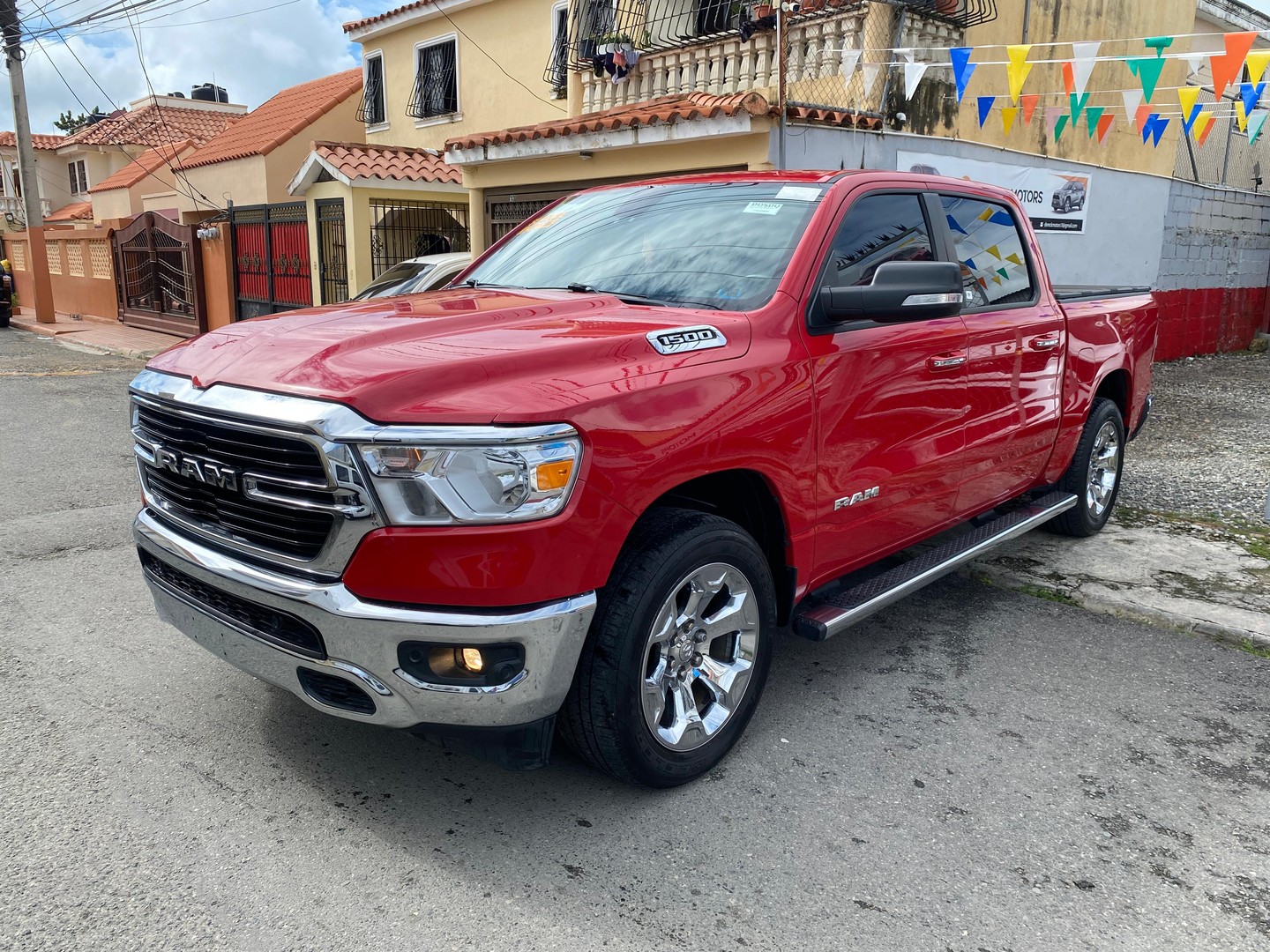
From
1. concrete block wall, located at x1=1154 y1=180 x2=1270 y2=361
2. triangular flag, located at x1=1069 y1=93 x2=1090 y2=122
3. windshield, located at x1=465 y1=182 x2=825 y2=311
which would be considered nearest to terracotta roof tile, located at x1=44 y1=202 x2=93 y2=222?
triangular flag, located at x1=1069 y1=93 x2=1090 y2=122

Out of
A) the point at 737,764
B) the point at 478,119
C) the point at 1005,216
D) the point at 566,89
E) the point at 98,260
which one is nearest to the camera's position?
the point at 737,764

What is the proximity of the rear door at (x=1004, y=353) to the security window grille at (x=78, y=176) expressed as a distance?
39815mm

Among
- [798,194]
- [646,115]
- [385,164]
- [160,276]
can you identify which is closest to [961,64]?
[646,115]

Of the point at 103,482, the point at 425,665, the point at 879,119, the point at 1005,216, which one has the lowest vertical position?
the point at 103,482

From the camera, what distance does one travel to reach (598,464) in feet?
8.33

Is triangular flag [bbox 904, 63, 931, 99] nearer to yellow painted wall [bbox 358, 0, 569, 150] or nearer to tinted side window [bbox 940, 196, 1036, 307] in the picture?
tinted side window [bbox 940, 196, 1036, 307]

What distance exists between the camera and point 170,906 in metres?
2.48

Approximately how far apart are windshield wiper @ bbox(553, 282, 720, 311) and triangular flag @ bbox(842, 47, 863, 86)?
6.65 metres

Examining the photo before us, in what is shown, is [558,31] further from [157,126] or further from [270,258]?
[157,126]

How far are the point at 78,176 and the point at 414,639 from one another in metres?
42.4

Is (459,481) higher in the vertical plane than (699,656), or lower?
higher

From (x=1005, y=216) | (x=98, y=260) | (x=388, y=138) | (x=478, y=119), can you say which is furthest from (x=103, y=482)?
(x=98, y=260)

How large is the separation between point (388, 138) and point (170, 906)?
18.0 m

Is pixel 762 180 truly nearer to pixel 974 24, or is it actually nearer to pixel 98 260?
pixel 974 24
